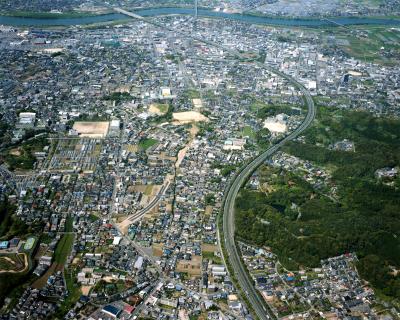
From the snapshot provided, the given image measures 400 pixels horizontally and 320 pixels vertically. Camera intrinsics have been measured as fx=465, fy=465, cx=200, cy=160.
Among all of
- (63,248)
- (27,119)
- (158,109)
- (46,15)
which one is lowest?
(63,248)

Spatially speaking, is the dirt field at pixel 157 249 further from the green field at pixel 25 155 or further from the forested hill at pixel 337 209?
the green field at pixel 25 155

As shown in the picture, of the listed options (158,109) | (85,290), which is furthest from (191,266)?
(158,109)

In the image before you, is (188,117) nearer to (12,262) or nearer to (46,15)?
(12,262)

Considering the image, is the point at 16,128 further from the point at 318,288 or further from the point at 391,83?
the point at 391,83

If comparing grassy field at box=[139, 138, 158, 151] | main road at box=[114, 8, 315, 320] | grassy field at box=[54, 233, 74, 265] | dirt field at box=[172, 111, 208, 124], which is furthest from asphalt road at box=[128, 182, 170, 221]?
dirt field at box=[172, 111, 208, 124]

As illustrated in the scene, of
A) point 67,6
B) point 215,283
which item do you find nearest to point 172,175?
point 215,283

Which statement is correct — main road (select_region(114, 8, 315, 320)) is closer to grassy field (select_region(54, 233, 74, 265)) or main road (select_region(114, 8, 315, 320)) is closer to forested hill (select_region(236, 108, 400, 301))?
forested hill (select_region(236, 108, 400, 301))
